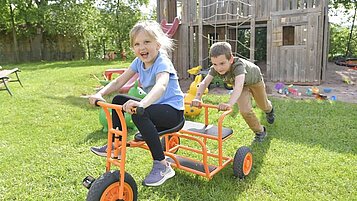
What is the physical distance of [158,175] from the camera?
2385 millimetres

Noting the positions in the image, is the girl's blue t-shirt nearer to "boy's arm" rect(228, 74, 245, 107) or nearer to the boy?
the boy

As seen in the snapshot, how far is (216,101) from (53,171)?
4.31 meters

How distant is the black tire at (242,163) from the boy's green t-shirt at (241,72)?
82cm

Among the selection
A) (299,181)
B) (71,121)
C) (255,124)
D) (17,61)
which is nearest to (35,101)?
(71,121)

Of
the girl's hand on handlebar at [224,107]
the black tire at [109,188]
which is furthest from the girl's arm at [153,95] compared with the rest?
the girl's hand on handlebar at [224,107]

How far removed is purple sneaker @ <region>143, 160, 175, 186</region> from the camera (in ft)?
7.67

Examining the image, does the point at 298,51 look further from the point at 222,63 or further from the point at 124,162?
the point at 124,162

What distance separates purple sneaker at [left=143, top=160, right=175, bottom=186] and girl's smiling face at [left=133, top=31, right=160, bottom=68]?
0.84 meters

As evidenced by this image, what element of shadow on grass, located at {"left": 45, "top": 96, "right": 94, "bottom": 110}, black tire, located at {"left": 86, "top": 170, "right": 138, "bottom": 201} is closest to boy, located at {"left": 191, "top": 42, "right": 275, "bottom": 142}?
black tire, located at {"left": 86, "top": 170, "right": 138, "bottom": 201}

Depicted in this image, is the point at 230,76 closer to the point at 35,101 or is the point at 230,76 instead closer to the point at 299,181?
the point at 299,181

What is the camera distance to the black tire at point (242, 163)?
9.93 ft

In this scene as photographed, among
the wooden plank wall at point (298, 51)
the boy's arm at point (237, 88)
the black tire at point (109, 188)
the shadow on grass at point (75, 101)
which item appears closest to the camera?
the black tire at point (109, 188)

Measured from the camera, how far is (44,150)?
13.1 feet

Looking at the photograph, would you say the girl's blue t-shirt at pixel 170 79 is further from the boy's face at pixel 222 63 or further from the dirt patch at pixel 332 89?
the dirt patch at pixel 332 89
